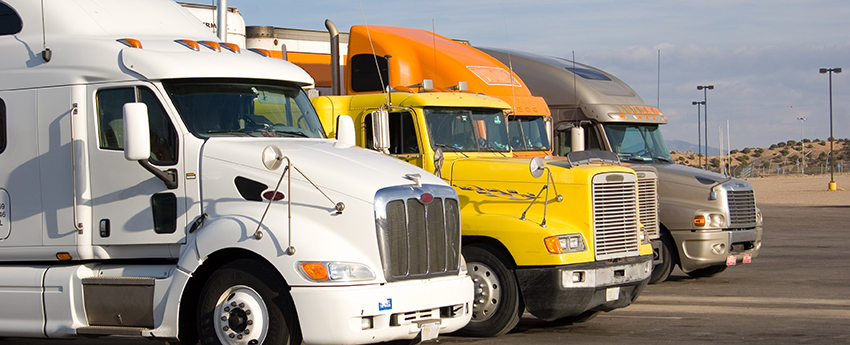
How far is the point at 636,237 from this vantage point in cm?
1102

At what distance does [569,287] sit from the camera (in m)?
10.1

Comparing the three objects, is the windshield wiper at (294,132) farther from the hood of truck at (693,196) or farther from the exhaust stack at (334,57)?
the hood of truck at (693,196)

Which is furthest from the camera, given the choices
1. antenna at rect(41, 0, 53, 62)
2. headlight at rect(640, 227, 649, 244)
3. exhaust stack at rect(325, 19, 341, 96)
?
exhaust stack at rect(325, 19, 341, 96)

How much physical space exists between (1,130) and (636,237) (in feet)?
22.0

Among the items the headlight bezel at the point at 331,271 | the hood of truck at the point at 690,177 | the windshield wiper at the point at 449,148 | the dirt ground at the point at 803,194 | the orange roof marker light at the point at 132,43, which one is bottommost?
the dirt ground at the point at 803,194

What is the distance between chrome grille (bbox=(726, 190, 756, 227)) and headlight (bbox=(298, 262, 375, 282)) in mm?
9160

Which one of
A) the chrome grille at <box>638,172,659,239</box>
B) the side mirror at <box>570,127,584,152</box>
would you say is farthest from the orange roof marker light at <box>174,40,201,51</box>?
the side mirror at <box>570,127,584,152</box>

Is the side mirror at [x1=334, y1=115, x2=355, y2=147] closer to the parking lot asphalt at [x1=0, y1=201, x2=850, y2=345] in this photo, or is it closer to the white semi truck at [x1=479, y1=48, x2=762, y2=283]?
the parking lot asphalt at [x1=0, y1=201, x2=850, y2=345]

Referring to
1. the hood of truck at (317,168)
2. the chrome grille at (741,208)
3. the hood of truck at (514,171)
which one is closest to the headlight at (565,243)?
the hood of truck at (514,171)

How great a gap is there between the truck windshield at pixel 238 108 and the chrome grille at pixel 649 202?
531cm

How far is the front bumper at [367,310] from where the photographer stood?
7.61 m

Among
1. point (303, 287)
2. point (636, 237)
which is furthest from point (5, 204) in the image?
point (636, 237)

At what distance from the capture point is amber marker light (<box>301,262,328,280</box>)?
7.66 m

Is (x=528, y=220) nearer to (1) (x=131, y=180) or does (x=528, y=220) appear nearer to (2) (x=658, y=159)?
(1) (x=131, y=180)
